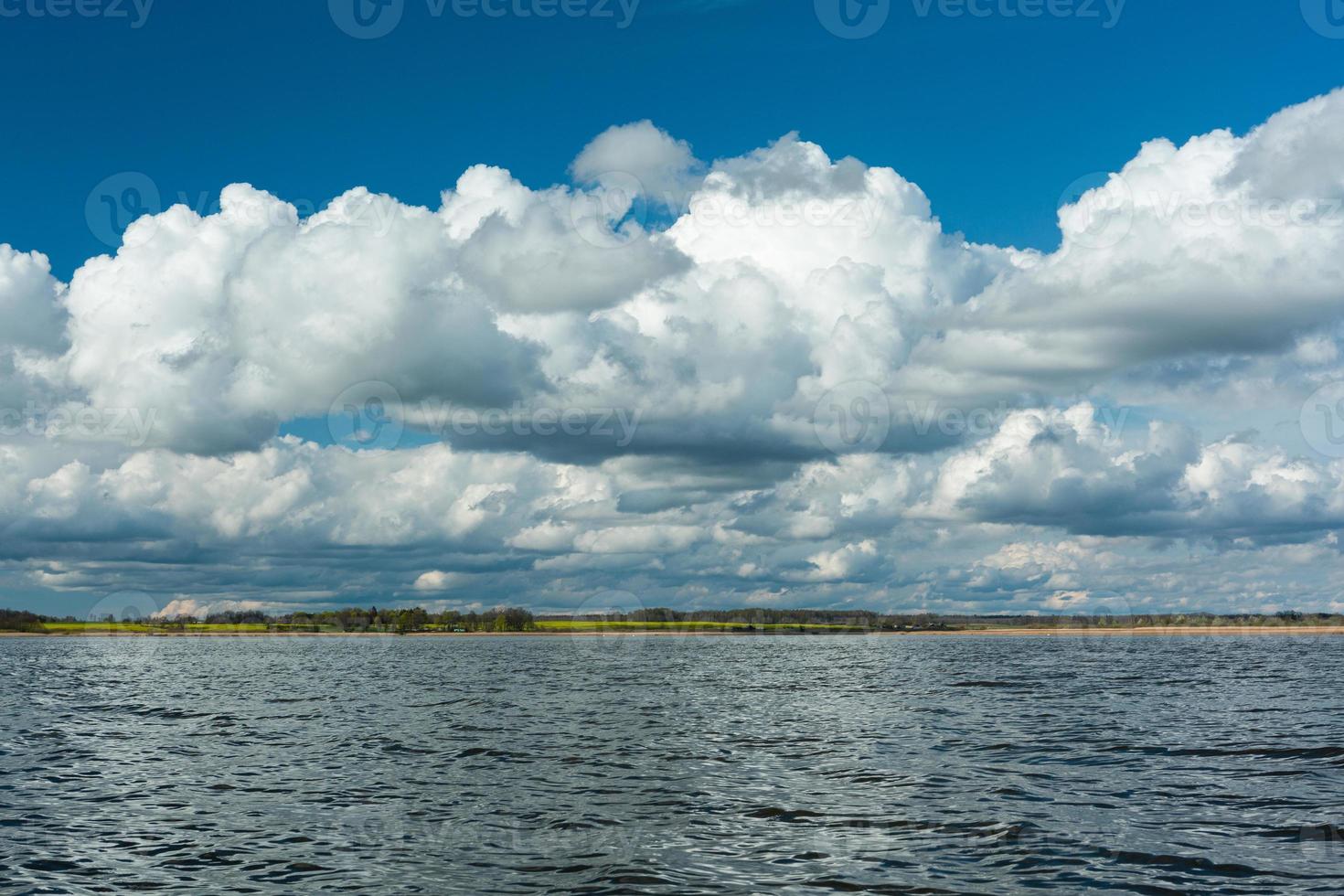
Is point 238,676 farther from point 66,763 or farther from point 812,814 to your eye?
point 812,814

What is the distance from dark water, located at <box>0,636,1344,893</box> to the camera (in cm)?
2762

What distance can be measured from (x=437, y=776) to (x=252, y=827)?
440 inches

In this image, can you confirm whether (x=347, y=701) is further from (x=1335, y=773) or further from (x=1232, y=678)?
(x=1232, y=678)

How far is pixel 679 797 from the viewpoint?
127 ft

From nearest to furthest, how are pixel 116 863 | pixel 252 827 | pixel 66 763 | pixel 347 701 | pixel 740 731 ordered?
1. pixel 116 863
2. pixel 252 827
3. pixel 66 763
4. pixel 740 731
5. pixel 347 701

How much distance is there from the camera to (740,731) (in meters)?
59.9

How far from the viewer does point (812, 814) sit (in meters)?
34.9

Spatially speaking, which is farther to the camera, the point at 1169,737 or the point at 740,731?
the point at 740,731

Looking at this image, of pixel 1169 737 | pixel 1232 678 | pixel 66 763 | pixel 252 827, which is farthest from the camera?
pixel 1232 678

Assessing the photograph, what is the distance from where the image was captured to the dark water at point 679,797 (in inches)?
1088

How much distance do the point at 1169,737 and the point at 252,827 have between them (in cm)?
4493

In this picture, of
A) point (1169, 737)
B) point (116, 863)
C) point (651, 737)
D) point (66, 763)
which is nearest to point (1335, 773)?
point (1169, 737)

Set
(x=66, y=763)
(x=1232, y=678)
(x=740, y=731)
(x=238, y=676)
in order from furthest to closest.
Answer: (x=238, y=676), (x=1232, y=678), (x=740, y=731), (x=66, y=763)

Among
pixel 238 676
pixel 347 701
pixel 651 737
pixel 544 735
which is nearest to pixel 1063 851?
pixel 651 737
